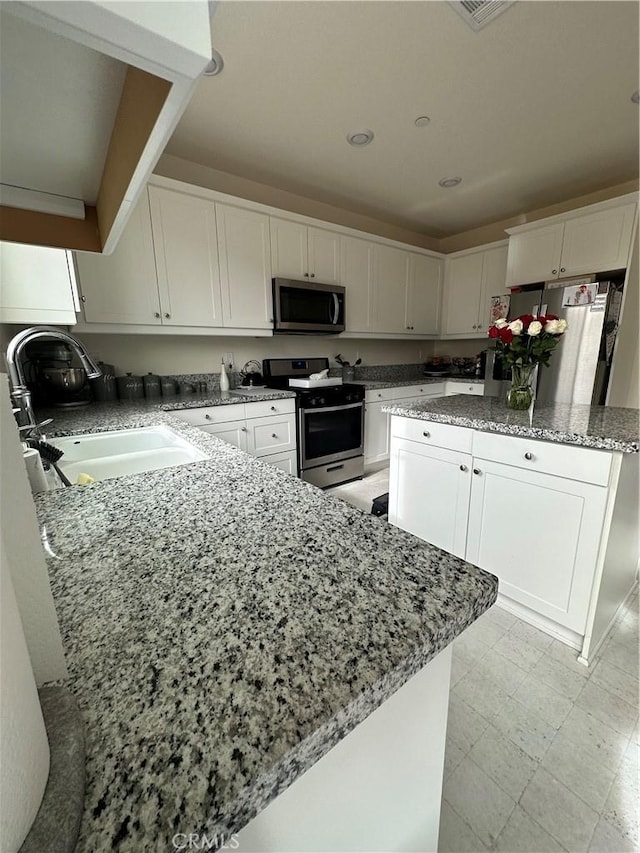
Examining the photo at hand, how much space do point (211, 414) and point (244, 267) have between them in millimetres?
1238

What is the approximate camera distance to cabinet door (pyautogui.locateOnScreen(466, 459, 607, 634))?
4.42 feet

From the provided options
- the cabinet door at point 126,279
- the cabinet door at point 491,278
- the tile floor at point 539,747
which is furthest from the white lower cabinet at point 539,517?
the cabinet door at point 491,278

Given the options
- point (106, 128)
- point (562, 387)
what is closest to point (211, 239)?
point (106, 128)

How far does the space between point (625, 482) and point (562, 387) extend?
1.77m

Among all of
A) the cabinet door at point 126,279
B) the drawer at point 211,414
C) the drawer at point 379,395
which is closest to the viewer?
the cabinet door at point 126,279

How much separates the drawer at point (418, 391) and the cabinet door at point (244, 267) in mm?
1514

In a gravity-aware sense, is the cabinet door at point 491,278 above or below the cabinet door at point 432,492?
above

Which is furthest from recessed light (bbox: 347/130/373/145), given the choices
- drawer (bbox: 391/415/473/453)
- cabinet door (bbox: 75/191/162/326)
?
drawer (bbox: 391/415/473/453)

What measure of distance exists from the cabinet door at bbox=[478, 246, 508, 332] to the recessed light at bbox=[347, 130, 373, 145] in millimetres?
2039

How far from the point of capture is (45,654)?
36 centimetres

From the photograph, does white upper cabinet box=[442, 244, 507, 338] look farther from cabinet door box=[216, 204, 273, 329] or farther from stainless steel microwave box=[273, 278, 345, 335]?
cabinet door box=[216, 204, 273, 329]

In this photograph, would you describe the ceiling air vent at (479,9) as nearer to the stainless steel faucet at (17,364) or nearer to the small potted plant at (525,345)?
the small potted plant at (525,345)

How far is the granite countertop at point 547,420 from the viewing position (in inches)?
49.8

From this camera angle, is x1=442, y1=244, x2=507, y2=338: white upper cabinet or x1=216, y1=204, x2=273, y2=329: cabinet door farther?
A: x1=442, y1=244, x2=507, y2=338: white upper cabinet
